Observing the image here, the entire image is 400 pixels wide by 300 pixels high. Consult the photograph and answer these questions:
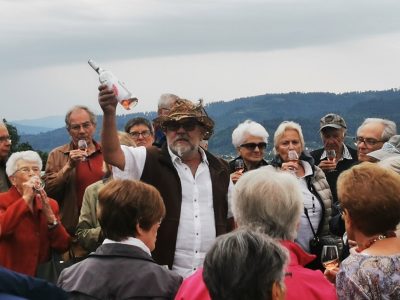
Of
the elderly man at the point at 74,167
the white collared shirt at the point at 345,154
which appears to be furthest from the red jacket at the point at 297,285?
the white collared shirt at the point at 345,154

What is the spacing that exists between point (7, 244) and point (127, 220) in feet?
8.78

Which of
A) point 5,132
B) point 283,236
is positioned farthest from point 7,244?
point 283,236

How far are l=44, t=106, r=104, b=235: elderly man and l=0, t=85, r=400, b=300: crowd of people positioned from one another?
0.01 metres

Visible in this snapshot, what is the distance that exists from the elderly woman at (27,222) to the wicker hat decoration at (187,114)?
1570 millimetres

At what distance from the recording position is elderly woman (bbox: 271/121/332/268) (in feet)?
18.8

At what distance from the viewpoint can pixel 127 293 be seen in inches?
139

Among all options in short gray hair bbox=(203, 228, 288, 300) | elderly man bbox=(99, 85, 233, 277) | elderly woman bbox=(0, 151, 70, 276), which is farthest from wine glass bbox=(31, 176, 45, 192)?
short gray hair bbox=(203, 228, 288, 300)

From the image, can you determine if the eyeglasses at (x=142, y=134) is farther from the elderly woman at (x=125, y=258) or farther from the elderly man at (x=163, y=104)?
the elderly woman at (x=125, y=258)

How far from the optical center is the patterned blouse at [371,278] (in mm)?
3258

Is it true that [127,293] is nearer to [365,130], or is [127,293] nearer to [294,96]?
[365,130]

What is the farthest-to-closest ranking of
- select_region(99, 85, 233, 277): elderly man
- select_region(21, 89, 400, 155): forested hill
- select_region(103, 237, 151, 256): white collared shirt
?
select_region(21, 89, 400, 155): forested hill → select_region(99, 85, 233, 277): elderly man → select_region(103, 237, 151, 256): white collared shirt

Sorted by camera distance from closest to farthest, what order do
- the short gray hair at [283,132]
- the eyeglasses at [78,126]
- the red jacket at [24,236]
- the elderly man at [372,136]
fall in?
the red jacket at [24,236] < the short gray hair at [283,132] < the elderly man at [372,136] < the eyeglasses at [78,126]

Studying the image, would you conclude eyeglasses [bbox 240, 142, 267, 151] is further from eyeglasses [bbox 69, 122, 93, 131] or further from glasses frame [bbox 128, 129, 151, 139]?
eyeglasses [bbox 69, 122, 93, 131]

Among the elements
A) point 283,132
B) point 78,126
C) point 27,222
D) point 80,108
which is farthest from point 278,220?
point 80,108
